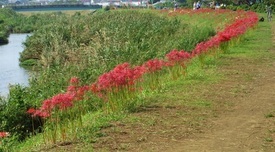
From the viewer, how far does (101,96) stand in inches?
482

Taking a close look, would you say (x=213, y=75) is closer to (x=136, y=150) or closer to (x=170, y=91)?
(x=170, y=91)

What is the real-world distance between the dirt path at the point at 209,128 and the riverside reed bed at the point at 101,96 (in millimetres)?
681

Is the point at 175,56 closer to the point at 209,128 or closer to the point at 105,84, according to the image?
the point at 105,84

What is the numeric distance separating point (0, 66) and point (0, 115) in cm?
2652

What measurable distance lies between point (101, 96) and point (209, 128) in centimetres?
316

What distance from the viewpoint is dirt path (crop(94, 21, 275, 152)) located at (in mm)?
8898

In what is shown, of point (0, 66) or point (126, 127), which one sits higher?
point (126, 127)

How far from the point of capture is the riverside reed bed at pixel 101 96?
9742mm

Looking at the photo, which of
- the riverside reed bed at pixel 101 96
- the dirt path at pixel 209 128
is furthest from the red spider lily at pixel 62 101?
the dirt path at pixel 209 128

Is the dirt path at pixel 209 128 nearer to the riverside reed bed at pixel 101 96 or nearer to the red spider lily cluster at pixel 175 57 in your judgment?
the riverside reed bed at pixel 101 96

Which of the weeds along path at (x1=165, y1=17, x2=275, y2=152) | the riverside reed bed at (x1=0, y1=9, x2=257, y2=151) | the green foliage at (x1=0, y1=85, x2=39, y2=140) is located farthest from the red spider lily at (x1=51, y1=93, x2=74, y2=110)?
the green foliage at (x1=0, y1=85, x2=39, y2=140)

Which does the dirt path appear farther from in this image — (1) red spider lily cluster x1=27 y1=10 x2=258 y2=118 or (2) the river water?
(2) the river water

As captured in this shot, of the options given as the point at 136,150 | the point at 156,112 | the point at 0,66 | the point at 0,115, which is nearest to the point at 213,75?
the point at 156,112

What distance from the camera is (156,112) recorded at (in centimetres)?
1145
